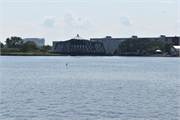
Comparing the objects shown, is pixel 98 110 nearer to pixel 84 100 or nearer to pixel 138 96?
pixel 84 100

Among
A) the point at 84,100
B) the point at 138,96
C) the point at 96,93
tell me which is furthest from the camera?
the point at 96,93

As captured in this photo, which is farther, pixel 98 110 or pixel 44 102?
pixel 44 102

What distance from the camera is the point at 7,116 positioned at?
24.6 meters

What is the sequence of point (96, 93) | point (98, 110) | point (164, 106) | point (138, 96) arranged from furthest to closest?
1. point (96, 93)
2. point (138, 96)
3. point (164, 106)
4. point (98, 110)

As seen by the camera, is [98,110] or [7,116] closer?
[7,116]

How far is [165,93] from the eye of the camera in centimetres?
3750

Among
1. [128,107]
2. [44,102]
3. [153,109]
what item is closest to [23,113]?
[44,102]

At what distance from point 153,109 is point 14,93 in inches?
757

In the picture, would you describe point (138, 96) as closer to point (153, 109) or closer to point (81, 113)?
point (153, 109)

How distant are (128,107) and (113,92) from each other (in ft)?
33.4

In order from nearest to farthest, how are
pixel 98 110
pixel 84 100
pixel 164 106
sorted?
1. pixel 98 110
2. pixel 164 106
3. pixel 84 100

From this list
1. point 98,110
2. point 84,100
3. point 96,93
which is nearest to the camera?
point 98,110

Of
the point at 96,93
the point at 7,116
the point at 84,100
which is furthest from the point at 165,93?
the point at 7,116

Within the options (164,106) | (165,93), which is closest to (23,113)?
(164,106)
